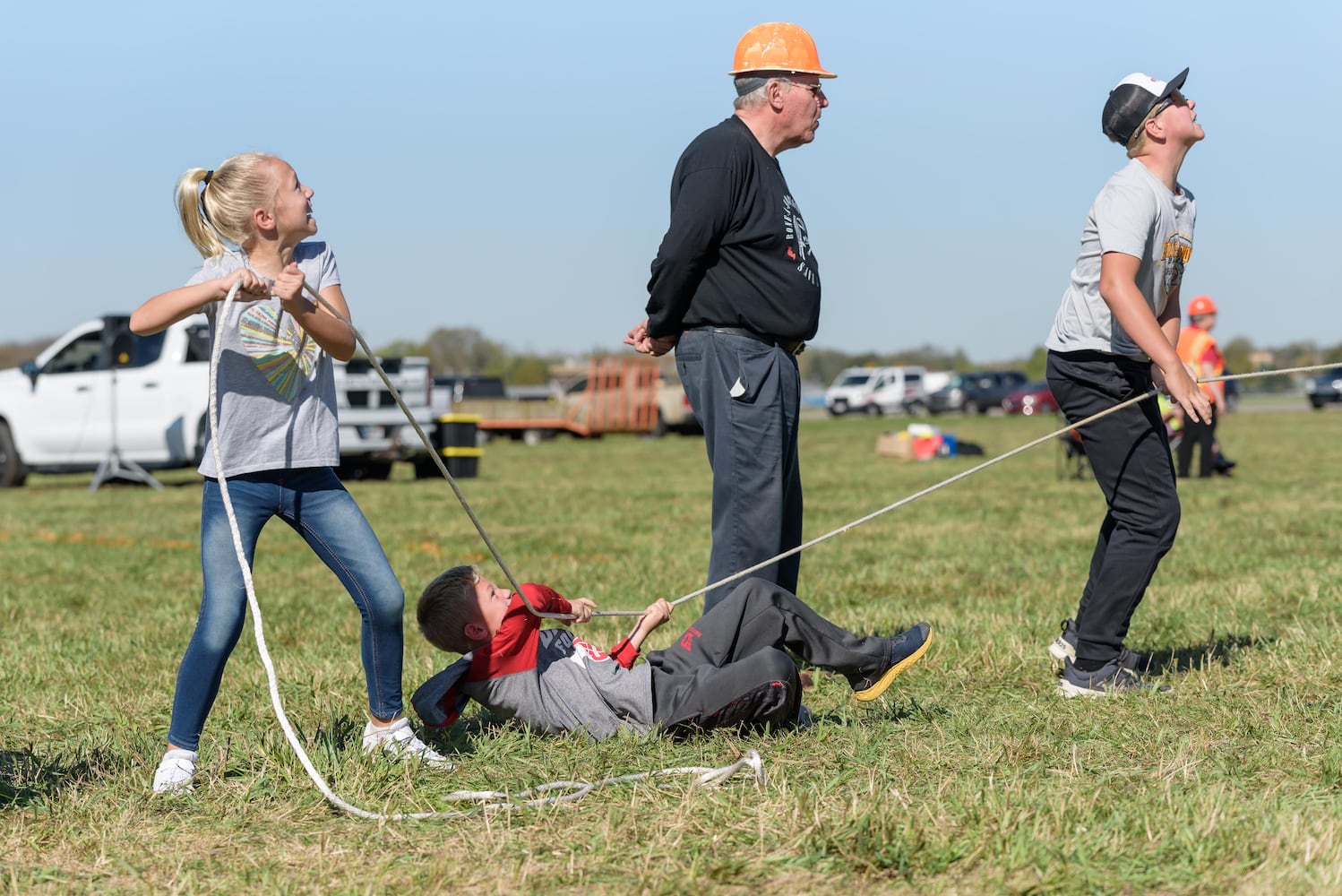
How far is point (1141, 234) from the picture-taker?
4617mm

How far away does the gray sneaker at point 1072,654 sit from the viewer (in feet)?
16.1

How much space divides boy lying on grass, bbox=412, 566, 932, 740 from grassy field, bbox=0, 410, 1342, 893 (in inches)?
4.8

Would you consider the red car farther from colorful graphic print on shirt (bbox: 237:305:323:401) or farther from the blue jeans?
colorful graphic print on shirt (bbox: 237:305:323:401)

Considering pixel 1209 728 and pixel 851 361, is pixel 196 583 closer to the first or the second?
pixel 1209 728

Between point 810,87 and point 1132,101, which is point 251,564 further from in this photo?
point 1132,101

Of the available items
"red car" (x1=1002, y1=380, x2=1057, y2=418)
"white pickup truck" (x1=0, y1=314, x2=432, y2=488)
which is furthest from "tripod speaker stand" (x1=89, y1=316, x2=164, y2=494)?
"red car" (x1=1002, y1=380, x2=1057, y2=418)

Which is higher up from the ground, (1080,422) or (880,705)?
(1080,422)

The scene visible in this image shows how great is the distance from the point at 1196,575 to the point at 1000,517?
3792 millimetres

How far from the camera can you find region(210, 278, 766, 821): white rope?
132 inches

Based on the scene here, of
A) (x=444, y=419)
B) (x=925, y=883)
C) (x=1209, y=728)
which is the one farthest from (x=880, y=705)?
(x=444, y=419)

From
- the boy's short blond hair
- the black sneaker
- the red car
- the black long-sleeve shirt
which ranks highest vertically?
the black long-sleeve shirt

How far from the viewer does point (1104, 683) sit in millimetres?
4762

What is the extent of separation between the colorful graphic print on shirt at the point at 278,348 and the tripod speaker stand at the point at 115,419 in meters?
13.4

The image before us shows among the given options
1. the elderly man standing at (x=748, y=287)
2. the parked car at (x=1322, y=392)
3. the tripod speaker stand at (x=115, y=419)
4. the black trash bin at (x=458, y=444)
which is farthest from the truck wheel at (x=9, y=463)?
the parked car at (x=1322, y=392)
